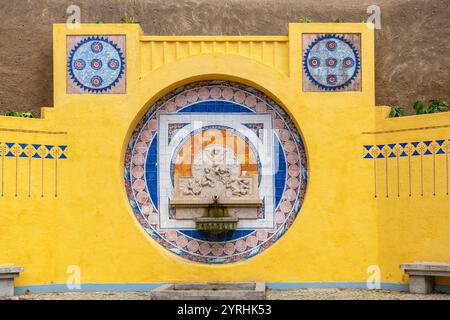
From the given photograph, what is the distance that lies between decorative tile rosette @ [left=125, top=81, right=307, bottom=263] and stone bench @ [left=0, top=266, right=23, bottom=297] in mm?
1991

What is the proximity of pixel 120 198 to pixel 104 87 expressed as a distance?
1657 millimetres

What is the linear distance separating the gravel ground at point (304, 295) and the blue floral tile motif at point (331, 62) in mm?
2987

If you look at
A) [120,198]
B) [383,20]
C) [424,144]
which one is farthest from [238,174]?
[383,20]

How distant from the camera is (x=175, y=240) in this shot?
12.4 meters

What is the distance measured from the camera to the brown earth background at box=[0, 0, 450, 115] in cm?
1319

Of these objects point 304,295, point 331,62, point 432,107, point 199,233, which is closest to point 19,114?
point 199,233

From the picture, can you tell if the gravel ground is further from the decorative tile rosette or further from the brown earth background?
the brown earth background

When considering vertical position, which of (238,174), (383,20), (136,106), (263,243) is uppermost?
(383,20)

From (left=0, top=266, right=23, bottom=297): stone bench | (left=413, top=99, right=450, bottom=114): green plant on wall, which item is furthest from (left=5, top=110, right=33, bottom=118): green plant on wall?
(left=413, top=99, right=450, bottom=114): green plant on wall

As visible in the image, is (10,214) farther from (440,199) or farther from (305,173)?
(440,199)

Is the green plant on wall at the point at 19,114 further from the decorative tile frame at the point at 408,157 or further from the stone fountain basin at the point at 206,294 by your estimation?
the decorative tile frame at the point at 408,157

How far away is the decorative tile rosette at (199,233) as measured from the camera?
12.4 meters

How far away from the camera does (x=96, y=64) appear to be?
12344 mm

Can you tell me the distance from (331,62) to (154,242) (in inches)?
147
